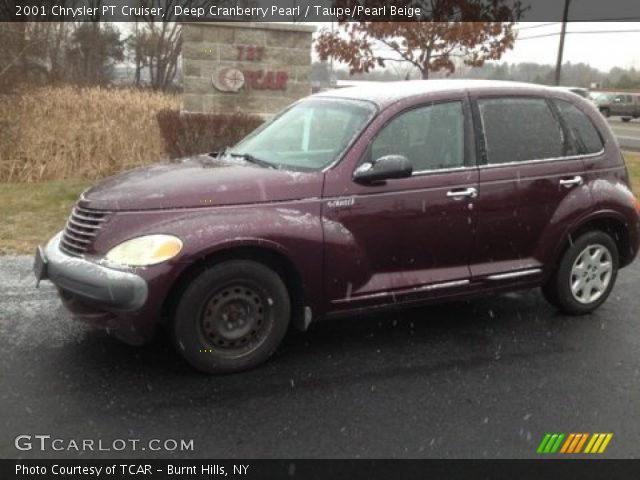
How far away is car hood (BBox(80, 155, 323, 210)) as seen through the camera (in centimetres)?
394

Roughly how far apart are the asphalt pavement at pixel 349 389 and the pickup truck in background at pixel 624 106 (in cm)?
4357

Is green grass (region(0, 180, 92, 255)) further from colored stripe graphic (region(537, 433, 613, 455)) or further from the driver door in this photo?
colored stripe graphic (region(537, 433, 613, 455))

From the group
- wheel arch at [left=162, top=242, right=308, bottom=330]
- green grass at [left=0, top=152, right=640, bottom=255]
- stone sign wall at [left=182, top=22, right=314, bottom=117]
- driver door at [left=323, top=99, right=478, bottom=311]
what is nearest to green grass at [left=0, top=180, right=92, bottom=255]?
green grass at [left=0, top=152, right=640, bottom=255]

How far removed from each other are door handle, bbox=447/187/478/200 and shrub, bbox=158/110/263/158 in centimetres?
692

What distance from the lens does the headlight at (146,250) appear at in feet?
12.4

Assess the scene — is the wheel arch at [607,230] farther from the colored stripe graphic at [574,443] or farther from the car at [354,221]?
the colored stripe graphic at [574,443]

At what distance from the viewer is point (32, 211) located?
28.4 feet

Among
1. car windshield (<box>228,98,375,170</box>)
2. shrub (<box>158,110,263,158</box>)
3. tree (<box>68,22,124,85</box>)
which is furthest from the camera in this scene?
tree (<box>68,22,124,85</box>)

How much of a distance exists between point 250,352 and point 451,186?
1782 mm

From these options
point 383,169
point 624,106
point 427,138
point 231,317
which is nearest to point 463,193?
point 427,138

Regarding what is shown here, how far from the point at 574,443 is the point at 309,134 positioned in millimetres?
2723

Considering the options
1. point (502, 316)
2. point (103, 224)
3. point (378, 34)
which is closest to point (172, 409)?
point (103, 224)

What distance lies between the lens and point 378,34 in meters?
14.0
